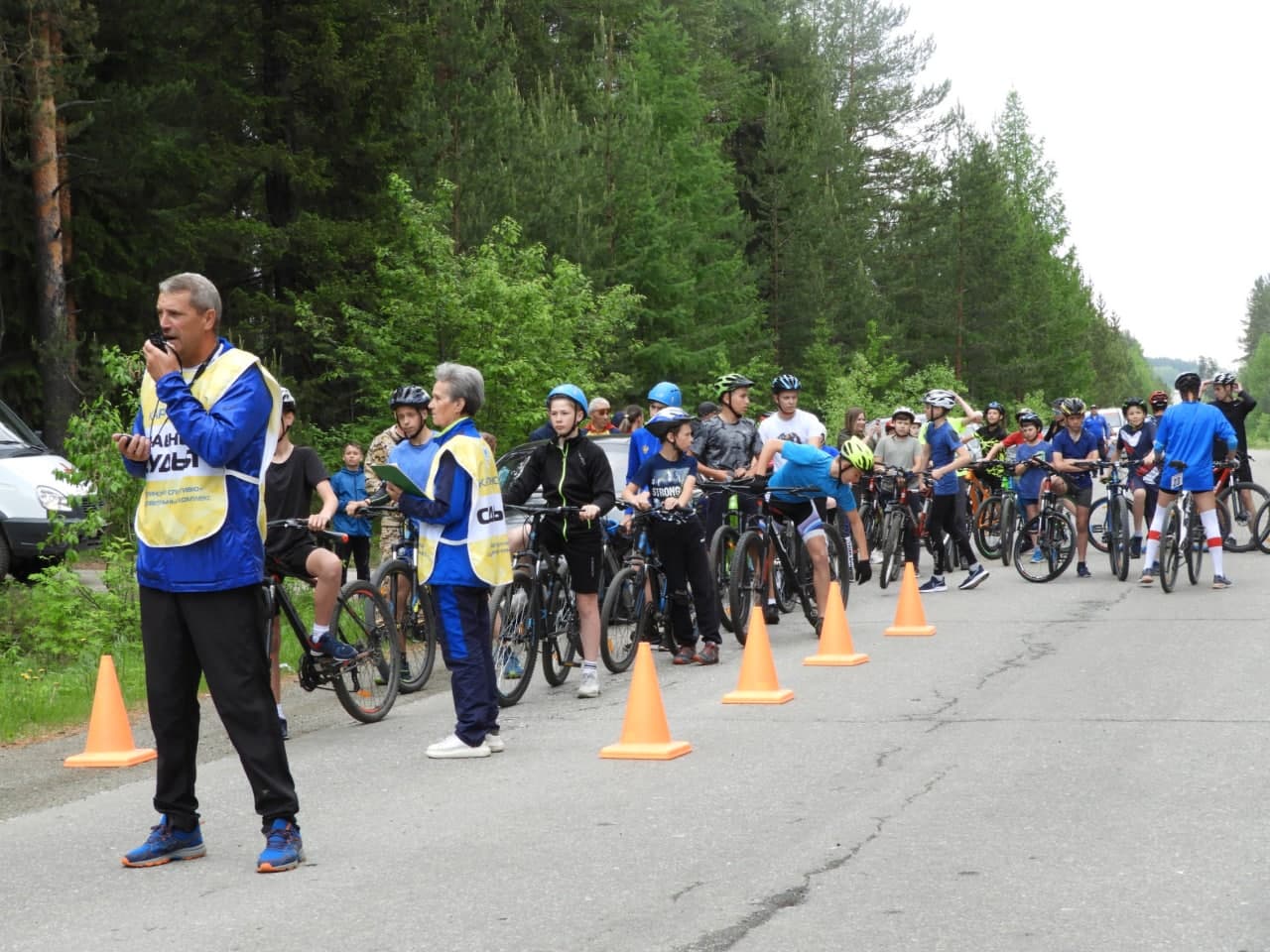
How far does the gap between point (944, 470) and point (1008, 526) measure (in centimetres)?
214

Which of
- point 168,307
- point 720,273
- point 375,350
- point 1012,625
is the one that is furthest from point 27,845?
point 720,273

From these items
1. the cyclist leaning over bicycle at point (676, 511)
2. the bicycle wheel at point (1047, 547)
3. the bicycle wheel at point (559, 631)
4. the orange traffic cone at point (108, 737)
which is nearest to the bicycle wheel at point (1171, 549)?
the bicycle wheel at point (1047, 547)

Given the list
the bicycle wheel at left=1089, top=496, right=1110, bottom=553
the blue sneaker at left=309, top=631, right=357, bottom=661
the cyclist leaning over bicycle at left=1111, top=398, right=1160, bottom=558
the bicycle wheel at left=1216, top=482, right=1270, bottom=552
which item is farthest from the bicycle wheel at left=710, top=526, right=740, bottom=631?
the bicycle wheel at left=1216, top=482, right=1270, bottom=552

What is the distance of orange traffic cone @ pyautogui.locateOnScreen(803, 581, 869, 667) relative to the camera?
11.9 m

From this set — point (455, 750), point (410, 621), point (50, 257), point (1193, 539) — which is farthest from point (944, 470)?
point (50, 257)

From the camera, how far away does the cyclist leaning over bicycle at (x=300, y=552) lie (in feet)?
30.5

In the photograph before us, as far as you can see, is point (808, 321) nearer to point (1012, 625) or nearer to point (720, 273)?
point (720, 273)

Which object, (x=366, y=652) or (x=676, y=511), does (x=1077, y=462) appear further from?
(x=366, y=652)

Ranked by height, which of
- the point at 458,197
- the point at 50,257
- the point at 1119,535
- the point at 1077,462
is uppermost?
the point at 458,197

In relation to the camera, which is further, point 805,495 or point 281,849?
point 805,495

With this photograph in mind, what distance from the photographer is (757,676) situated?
404 inches

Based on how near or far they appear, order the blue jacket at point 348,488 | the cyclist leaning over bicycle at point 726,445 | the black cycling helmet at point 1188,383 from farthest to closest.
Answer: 1. the black cycling helmet at point 1188,383
2. the blue jacket at point 348,488
3. the cyclist leaning over bicycle at point 726,445

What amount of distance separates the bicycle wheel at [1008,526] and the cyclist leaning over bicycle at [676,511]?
785cm

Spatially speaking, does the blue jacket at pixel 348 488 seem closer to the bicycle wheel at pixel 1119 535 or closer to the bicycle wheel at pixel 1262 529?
the bicycle wheel at pixel 1119 535
